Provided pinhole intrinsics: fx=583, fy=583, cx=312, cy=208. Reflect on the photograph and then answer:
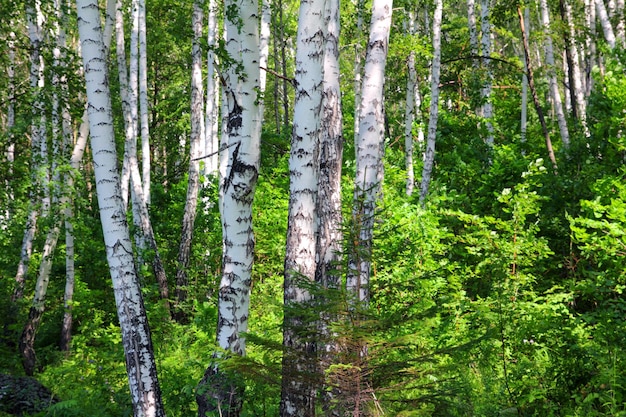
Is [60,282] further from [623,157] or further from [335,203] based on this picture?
[623,157]

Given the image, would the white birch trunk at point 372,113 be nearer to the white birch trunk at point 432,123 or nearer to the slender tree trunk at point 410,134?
the white birch trunk at point 432,123

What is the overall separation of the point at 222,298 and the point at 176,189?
11.4 m

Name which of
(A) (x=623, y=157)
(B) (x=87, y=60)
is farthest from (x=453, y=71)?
(B) (x=87, y=60)

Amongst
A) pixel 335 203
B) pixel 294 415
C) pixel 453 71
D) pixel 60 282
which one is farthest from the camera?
pixel 453 71

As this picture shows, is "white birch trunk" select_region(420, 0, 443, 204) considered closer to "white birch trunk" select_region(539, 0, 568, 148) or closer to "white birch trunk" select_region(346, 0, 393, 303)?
"white birch trunk" select_region(539, 0, 568, 148)

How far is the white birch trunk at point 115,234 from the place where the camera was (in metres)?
5.46

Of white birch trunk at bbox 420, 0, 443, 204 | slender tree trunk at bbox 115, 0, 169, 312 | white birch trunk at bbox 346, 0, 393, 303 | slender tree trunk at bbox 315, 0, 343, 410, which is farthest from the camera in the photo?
slender tree trunk at bbox 115, 0, 169, 312

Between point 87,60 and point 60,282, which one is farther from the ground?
point 87,60

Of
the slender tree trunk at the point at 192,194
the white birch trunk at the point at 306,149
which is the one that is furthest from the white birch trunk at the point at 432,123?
the white birch trunk at the point at 306,149

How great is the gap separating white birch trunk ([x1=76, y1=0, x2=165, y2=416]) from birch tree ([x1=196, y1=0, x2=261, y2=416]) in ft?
1.79

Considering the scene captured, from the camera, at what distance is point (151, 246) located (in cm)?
1270

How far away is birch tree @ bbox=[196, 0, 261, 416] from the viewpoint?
548 cm

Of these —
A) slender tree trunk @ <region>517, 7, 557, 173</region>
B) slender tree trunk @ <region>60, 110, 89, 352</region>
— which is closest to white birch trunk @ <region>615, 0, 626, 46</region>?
slender tree trunk @ <region>517, 7, 557, 173</region>

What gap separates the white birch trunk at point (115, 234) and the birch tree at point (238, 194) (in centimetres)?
55
